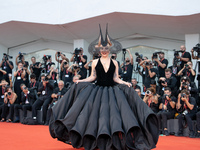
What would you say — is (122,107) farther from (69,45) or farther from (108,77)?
(69,45)

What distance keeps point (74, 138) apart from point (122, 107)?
713 mm

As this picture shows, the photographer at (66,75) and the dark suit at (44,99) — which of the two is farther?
the photographer at (66,75)

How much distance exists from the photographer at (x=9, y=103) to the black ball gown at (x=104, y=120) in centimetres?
546

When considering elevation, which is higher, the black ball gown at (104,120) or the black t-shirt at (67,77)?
the black t-shirt at (67,77)

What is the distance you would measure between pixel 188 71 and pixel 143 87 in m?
1.36

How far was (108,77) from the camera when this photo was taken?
422 cm

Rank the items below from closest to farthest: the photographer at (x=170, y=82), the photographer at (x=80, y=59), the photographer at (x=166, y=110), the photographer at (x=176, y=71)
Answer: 1. the photographer at (x=166, y=110)
2. the photographer at (x=170, y=82)
3. the photographer at (x=176, y=71)
4. the photographer at (x=80, y=59)

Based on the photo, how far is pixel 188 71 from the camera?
25.3 feet

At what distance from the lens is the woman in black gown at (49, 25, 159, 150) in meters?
3.45

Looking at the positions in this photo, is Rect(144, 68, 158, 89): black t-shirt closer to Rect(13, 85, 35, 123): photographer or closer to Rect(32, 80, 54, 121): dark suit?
Rect(32, 80, 54, 121): dark suit

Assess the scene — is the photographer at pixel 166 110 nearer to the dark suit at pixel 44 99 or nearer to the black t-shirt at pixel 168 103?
the black t-shirt at pixel 168 103

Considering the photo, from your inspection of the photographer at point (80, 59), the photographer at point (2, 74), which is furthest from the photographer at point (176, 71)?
the photographer at point (2, 74)

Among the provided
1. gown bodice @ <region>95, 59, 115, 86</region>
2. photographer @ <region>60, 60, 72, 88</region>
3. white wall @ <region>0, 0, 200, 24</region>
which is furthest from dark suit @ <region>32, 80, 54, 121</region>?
gown bodice @ <region>95, 59, 115, 86</region>

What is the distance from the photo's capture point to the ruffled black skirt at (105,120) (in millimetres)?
3445
